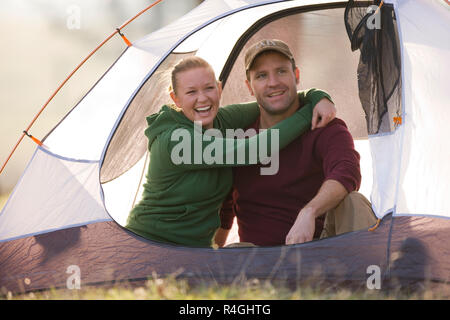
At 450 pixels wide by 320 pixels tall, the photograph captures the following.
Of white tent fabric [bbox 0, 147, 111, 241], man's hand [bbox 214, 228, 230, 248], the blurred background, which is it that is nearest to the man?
man's hand [bbox 214, 228, 230, 248]

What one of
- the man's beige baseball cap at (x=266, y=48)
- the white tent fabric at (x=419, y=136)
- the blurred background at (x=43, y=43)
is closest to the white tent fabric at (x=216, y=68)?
the white tent fabric at (x=419, y=136)

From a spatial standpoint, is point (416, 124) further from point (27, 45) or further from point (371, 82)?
point (27, 45)

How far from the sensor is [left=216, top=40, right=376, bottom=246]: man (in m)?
1.87

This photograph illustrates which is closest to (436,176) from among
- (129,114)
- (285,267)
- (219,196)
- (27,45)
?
(285,267)

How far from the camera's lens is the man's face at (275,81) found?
78.4 inches

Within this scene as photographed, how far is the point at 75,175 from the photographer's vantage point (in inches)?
82.6

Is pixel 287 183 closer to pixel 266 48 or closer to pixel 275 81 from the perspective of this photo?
pixel 275 81

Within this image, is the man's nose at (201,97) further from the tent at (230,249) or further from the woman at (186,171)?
the tent at (230,249)

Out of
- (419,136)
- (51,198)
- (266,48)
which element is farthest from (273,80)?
(51,198)

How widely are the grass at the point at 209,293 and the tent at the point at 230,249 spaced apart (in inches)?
1.4

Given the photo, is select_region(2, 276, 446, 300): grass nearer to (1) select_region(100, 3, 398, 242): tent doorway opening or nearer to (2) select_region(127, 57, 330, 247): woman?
(2) select_region(127, 57, 330, 247): woman

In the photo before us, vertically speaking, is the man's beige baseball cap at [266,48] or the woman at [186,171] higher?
the man's beige baseball cap at [266,48]

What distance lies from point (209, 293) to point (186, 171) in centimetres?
44

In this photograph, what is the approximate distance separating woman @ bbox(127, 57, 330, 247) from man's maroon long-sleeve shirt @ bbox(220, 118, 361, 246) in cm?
9
